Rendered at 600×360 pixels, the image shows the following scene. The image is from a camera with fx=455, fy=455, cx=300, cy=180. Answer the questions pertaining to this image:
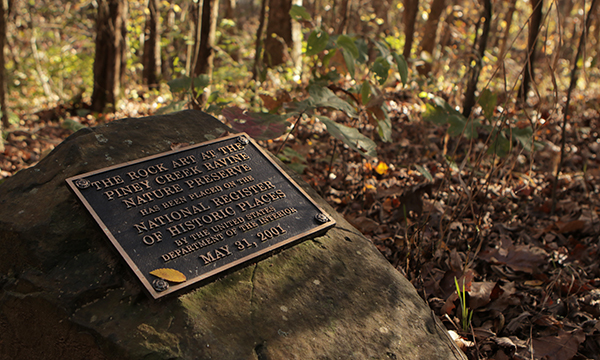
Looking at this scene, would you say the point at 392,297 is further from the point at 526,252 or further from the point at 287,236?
the point at 526,252

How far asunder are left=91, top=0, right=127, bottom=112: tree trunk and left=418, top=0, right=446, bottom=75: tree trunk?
17.1 ft

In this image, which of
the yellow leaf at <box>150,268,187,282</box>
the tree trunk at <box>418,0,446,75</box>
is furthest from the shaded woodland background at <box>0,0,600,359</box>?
the tree trunk at <box>418,0,446,75</box>

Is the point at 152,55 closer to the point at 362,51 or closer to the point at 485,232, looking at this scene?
the point at 362,51

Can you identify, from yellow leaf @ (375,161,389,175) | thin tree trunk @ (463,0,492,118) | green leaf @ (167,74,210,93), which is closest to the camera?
green leaf @ (167,74,210,93)

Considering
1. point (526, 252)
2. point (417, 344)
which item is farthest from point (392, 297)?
point (526, 252)

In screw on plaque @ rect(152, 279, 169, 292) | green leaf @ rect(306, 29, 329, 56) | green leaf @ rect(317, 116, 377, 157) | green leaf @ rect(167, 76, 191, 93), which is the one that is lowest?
screw on plaque @ rect(152, 279, 169, 292)

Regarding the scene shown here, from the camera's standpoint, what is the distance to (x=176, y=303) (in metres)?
1.73

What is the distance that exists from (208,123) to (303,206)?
2.82ft

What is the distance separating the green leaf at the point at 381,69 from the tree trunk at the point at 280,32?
4.80 metres

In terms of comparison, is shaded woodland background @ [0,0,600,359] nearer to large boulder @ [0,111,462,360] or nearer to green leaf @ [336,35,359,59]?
green leaf @ [336,35,359,59]

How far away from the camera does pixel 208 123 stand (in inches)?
108

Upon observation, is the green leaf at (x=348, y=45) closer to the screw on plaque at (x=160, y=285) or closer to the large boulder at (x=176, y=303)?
the large boulder at (x=176, y=303)

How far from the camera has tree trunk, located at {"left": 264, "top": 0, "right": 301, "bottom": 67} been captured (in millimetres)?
8016

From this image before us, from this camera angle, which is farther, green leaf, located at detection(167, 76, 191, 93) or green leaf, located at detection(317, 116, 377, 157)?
green leaf, located at detection(167, 76, 191, 93)
